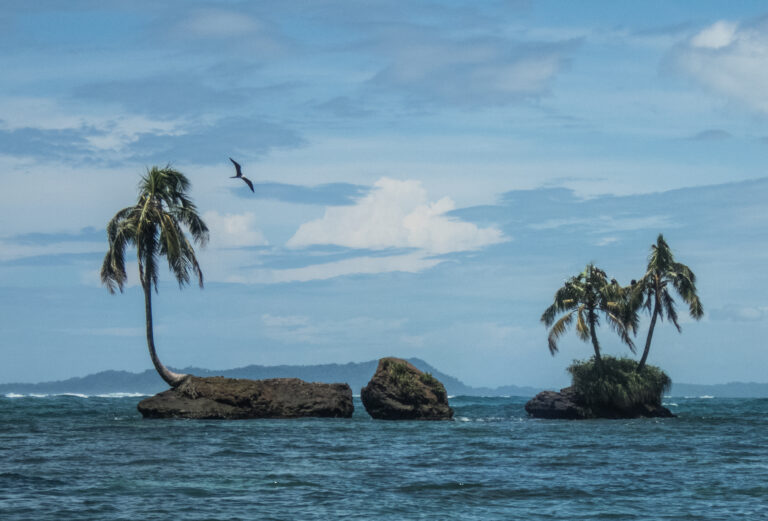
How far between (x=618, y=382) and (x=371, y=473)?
28.7 metres

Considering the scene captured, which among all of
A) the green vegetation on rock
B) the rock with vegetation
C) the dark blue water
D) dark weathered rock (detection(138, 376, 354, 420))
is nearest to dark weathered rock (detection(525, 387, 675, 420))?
the rock with vegetation

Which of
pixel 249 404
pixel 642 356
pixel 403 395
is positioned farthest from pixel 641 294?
pixel 249 404

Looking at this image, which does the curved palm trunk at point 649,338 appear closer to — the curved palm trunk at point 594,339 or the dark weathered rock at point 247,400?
the curved palm trunk at point 594,339

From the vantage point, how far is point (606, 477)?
2292 cm

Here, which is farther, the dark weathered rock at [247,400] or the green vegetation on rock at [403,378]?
the green vegetation on rock at [403,378]

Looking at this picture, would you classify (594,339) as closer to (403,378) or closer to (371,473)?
(403,378)

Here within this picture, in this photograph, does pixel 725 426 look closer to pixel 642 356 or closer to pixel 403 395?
pixel 642 356

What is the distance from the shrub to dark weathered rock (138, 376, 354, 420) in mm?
13425

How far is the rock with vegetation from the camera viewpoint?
48.7 metres

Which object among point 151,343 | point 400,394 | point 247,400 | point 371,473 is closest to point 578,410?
point 400,394

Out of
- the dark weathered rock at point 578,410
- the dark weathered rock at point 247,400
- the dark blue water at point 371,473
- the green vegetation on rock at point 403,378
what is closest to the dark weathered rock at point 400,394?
the green vegetation on rock at point 403,378

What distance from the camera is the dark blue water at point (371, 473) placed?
17.8m

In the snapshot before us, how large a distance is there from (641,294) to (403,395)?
1651cm

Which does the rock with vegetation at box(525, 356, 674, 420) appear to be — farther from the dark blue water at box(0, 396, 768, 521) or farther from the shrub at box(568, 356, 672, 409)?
the dark blue water at box(0, 396, 768, 521)
